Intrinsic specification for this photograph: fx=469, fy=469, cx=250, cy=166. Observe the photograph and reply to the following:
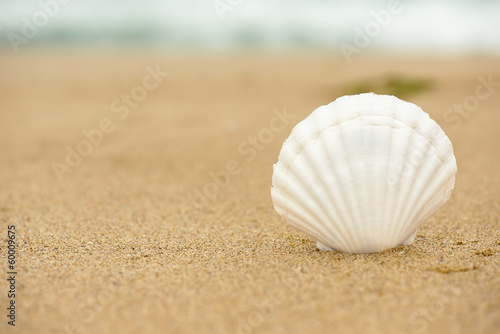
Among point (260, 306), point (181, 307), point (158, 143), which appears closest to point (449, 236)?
point (260, 306)

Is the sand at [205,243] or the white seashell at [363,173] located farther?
the white seashell at [363,173]

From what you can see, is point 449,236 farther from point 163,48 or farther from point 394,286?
point 163,48

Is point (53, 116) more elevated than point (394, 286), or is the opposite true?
point (53, 116)

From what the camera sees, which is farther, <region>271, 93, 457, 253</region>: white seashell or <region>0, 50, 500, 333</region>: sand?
<region>271, 93, 457, 253</region>: white seashell

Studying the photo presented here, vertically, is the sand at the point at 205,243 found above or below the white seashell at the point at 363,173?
below

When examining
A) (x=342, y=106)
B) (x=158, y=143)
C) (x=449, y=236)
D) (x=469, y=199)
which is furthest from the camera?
(x=158, y=143)

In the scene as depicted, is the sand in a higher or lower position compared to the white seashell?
lower
